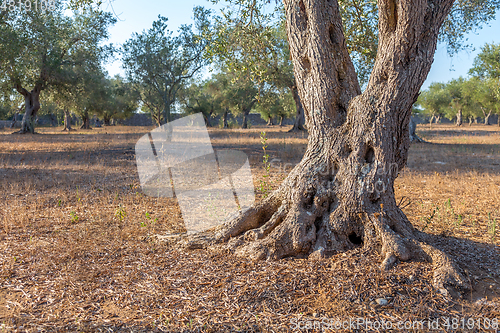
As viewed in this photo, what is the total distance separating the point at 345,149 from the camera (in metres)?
3.69

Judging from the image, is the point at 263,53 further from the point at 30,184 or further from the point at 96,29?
the point at 96,29

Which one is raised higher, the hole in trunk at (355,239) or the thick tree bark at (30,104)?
the thick tree bark at (30,104)

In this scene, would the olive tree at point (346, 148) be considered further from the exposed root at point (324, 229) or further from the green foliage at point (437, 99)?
the green foliage at point (437, 99)

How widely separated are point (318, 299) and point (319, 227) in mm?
1019

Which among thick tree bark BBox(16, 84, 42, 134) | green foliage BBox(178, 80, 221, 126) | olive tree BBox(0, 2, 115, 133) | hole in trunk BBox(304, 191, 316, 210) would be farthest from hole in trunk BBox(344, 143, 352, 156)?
green foliage BBox(178, 80, 221, 126)

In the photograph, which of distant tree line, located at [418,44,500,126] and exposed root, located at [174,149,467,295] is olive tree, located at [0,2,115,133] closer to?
exposed root, located at [174,149,467,295]

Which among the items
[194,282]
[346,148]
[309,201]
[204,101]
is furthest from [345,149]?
[204,101]

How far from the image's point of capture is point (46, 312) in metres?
2.72

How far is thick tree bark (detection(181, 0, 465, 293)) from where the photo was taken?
3.30 metres

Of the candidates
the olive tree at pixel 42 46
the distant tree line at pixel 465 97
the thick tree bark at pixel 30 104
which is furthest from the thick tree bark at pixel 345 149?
the distant tree line at pixel 465 97

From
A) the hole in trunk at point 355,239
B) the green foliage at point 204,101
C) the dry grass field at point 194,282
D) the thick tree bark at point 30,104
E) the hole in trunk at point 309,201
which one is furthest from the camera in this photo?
the green foliage at point 204,101

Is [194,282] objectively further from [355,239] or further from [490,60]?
[490,60]

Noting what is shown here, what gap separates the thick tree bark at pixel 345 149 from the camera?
10.8 feet

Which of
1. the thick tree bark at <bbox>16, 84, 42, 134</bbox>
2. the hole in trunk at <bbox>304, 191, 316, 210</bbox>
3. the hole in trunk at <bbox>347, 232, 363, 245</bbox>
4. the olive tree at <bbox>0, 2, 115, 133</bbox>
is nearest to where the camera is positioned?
the hole in trunk at <bbox>347, 232, 363, 245</bbox>
